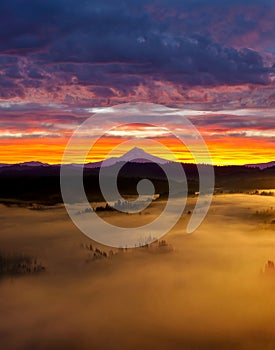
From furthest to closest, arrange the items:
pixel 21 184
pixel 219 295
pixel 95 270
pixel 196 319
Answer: pixel 21 184 → pixel 95 270 → pixel 219 295 → pixel 196 319

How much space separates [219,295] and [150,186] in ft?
143

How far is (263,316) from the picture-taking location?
10297 mm

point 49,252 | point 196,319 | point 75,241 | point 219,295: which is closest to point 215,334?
point 196,319

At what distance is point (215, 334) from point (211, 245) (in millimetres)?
8389

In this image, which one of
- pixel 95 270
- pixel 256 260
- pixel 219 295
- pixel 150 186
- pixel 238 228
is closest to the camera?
pixel 219 295

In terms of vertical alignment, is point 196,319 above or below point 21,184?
below

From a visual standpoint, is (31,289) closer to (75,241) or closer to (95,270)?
(95,270)

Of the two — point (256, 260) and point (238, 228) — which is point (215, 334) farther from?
point (238, 228)

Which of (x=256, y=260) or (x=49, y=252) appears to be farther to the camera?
(x=49, y=252)

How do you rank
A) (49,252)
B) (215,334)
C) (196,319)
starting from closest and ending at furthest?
1. (215,334)
2. (196,319)
3. (49,252)

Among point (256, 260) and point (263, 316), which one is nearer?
point (263, 316)

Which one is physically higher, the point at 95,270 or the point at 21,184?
the point at 21,184

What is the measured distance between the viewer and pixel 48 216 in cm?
2588

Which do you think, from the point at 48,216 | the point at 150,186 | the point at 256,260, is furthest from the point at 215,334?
the point at 150,186
